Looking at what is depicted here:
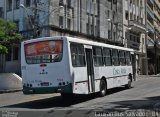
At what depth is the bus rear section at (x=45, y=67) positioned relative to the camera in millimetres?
16438

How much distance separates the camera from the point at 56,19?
40.4m

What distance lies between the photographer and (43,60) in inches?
671

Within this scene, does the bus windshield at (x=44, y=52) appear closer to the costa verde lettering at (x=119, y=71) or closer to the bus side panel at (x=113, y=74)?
the bus side panel at (x=113, y=74)

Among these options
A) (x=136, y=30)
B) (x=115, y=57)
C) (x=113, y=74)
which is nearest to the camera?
(x=113, y=74)

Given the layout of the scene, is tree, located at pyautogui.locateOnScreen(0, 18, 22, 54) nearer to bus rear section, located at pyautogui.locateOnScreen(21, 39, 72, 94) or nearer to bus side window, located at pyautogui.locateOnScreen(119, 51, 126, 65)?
bus side window, located at pyautogui.locateOnScreen(119, 51, 126, 65)

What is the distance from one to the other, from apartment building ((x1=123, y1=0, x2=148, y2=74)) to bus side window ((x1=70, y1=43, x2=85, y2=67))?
41.5 meters

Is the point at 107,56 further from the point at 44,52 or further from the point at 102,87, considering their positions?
the point at 44,52

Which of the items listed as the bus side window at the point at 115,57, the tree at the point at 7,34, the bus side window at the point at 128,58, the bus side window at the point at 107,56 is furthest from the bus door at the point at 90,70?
the tree at the point at 7,34

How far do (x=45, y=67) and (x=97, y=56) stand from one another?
384 centimetres

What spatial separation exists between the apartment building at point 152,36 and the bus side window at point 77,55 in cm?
5305

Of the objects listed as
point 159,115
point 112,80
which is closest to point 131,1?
point 112,80

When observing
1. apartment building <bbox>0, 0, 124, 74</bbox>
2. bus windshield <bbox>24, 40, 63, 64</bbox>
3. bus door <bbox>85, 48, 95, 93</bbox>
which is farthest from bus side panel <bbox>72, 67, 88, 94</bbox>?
apartment building <bbox>0, 0, 124, 74</bbox>

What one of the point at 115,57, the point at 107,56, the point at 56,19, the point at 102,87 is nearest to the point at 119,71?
the point at 115,57

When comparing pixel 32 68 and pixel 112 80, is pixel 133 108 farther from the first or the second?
pixel 112 80
